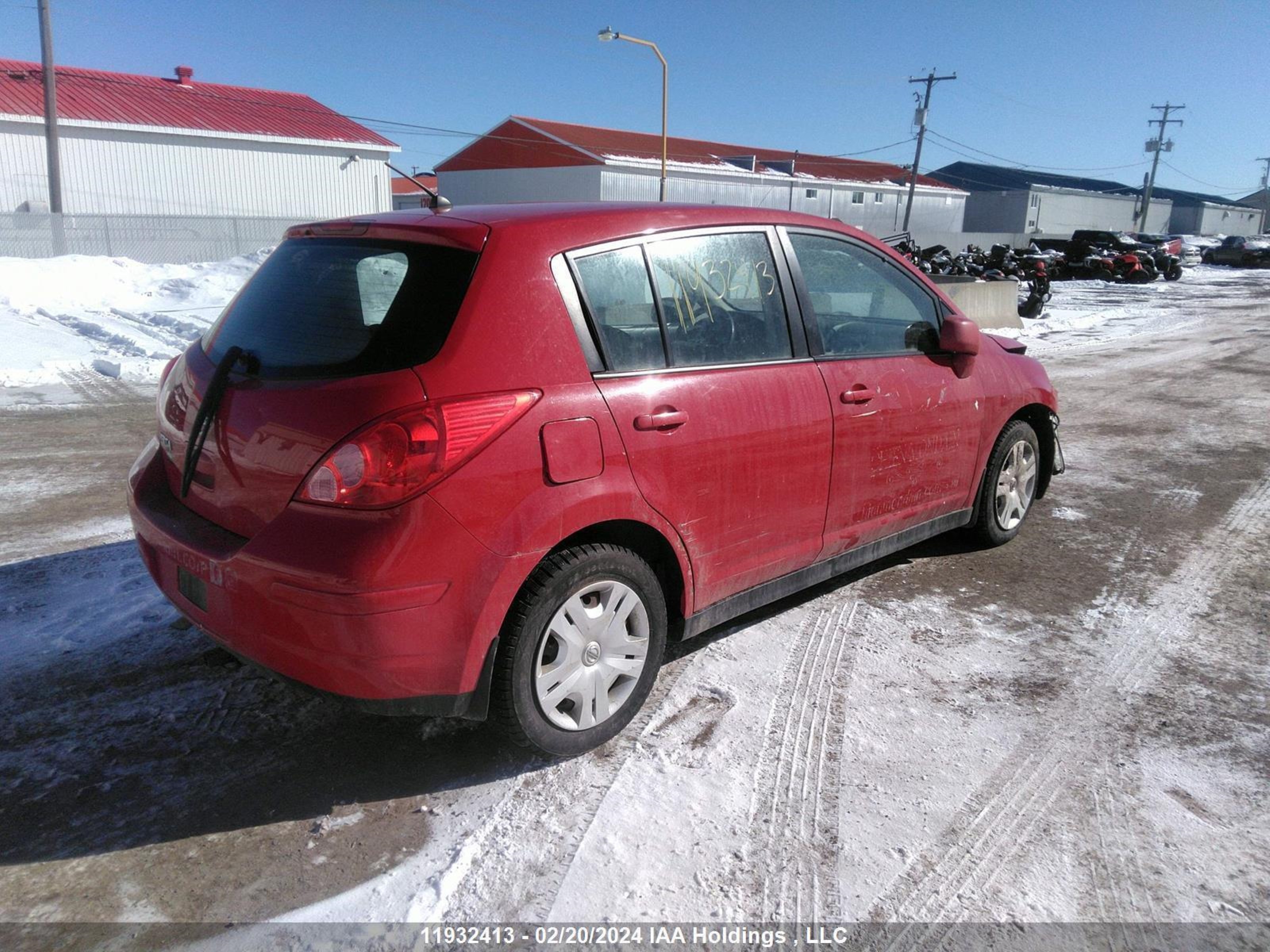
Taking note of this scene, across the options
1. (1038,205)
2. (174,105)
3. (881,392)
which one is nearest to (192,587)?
(881,392)

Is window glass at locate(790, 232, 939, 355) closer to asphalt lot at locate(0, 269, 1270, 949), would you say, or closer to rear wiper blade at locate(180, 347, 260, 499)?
asphalt lot at locate(0, 269, 1270, 949)

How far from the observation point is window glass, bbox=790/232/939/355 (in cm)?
376

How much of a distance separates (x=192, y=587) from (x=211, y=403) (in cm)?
58

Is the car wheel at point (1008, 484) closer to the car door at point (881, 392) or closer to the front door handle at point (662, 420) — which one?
the car door at point (881, 392)

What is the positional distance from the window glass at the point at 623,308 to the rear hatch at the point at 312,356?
392mm

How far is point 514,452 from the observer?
2.63 metres

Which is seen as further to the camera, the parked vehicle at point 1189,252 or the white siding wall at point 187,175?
the parked vehicle at point 1189,252

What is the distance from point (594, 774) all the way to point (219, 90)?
36992 mm

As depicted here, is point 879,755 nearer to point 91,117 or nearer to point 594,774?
point 594,774

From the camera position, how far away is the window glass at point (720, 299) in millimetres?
3207

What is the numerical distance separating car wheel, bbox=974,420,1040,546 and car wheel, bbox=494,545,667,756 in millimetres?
2379

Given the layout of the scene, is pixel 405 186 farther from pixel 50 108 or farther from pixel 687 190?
pixel 50 108

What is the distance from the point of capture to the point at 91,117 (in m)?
28.3

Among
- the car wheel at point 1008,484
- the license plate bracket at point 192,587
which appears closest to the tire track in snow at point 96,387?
the license plate bracket at point 192,587
